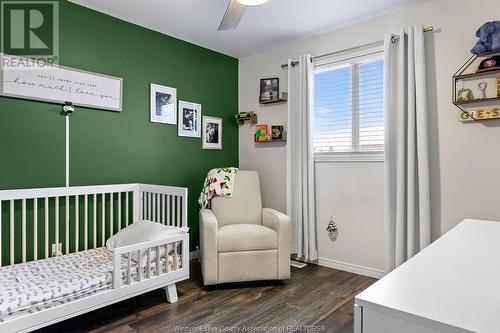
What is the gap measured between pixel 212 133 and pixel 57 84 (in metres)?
1.73

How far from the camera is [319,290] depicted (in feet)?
9.02

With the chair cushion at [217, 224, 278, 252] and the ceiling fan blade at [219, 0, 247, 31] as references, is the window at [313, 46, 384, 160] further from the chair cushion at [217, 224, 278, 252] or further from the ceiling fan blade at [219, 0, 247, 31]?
the ceiling fan blade at [219, 0, 247, 31]

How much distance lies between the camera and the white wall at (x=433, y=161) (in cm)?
246

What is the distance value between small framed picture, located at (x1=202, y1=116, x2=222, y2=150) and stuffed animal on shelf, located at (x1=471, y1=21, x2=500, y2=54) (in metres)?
2.62

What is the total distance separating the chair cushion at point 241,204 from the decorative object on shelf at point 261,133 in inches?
21.2

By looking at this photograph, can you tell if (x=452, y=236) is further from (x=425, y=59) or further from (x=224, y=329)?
(x=425, y=59)

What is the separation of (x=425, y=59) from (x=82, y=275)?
3.10m

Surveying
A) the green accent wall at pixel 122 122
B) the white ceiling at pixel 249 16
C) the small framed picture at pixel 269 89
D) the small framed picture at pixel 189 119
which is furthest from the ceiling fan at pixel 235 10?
the small framed picture at pixel 269 89

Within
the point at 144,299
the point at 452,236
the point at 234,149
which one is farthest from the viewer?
the point at 234,149

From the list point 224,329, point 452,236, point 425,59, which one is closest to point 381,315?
point 452,236

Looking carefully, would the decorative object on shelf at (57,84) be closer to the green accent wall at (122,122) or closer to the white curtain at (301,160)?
the green accent wall at (122,122)

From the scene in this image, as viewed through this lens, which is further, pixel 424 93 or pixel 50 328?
pixel 424 93

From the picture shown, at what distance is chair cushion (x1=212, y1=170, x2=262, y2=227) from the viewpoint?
3277 mm

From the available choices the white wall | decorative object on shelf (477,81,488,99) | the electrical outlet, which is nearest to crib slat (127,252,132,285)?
the electrical outlet
